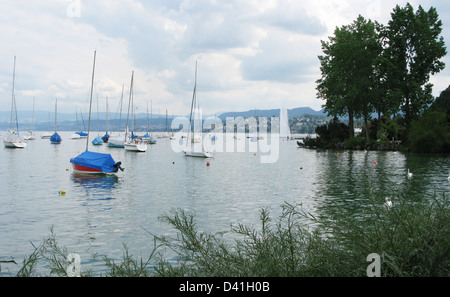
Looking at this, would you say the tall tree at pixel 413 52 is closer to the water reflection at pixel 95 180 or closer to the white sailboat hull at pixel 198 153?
the white sailboat hull at pixel 198 153

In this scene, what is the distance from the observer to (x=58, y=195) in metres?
24.0

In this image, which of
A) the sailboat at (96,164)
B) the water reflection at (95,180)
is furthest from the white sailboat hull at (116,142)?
the sailboat at (96,164)

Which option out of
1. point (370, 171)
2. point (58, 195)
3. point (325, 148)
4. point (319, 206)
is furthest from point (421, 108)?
point (58, 195)

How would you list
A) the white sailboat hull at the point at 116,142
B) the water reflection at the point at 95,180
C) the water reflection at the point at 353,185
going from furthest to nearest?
the white sailboat hull at the point at 116,142 → the water reflection at the point at 95,180 → the water reflection at the point at 353,185

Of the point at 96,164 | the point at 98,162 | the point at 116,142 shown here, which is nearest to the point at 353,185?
the point at 98,162

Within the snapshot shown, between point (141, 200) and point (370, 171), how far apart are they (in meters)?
21.5

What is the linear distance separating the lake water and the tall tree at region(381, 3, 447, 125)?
2432cm

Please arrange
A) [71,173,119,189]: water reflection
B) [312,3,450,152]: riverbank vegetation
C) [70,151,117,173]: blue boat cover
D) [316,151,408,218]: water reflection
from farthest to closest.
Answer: [312,3,450,152]: riverbank vegetation < [70,151,117,173]: blue boat cover < [71,173,119,189]: water reflection < [316,151,408,218]: water reflection

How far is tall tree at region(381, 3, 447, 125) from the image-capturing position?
2324 inches

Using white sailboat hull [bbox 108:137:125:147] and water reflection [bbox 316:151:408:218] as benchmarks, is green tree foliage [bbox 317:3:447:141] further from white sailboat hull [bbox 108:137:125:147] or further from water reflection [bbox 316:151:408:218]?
white sailboat hull [bbox 108:137:125:147]

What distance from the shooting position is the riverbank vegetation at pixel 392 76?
193 ft

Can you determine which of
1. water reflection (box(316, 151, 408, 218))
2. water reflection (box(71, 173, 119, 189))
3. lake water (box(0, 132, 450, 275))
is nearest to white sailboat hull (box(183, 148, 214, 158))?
lake water (box(0, 132, 450, 275))

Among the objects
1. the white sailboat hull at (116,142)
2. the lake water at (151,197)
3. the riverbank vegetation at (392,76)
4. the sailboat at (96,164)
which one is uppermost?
the riverbank vegetation at (392,76)
